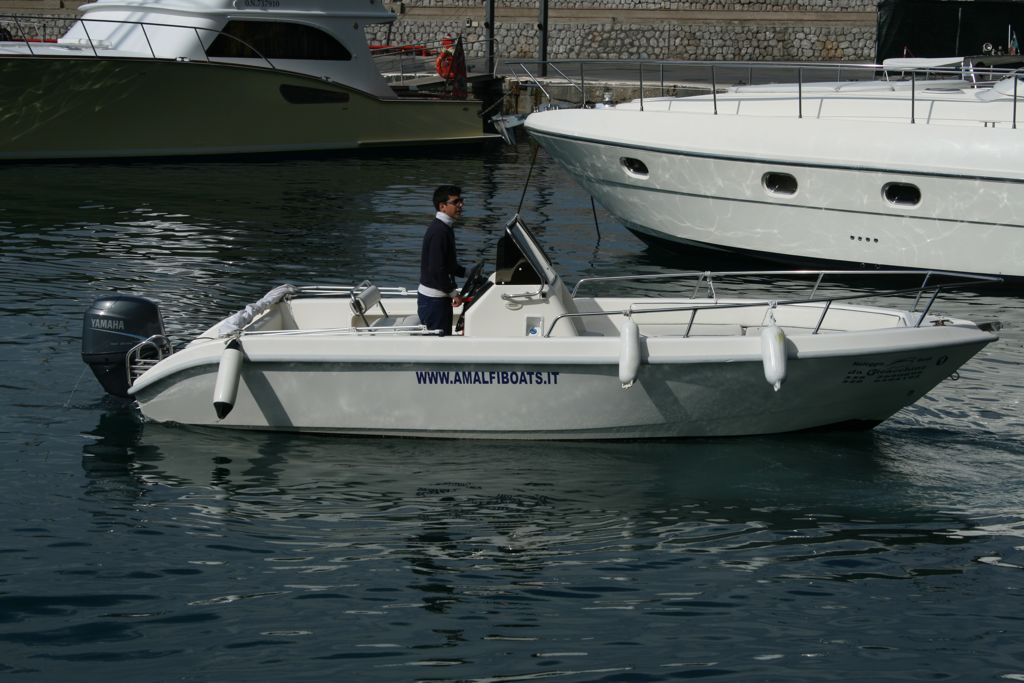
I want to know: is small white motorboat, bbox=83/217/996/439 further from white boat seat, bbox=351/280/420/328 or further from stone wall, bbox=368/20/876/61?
stone wall, bbox=368/20/876/61

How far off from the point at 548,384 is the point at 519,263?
2.89 feet

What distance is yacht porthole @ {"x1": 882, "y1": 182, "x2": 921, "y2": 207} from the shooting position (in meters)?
13.8

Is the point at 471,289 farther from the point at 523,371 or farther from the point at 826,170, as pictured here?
the point at 826,170

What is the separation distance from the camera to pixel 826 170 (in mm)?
13953

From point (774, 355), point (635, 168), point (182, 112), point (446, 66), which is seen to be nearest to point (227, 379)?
point (774, 355)

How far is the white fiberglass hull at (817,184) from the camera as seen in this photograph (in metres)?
13.4

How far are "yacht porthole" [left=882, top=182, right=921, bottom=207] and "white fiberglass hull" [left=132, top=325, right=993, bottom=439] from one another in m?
5.05

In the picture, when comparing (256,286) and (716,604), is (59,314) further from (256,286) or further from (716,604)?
(716,604)

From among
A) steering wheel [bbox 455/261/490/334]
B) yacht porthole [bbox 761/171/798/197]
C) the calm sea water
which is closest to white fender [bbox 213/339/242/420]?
the calm sea water

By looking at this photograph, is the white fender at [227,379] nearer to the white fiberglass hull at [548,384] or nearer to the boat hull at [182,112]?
the white fiberglass hull at [548,384]

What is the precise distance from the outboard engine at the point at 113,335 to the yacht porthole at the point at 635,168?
23.9 ft

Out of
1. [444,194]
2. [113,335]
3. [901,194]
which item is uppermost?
[444,194]

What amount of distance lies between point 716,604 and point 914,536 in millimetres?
1536

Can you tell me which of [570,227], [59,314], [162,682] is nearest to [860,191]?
[570,227]
